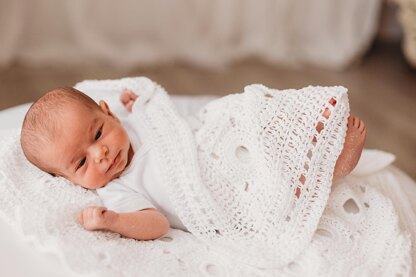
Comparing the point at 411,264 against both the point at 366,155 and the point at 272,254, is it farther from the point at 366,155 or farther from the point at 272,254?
the point at 366,155

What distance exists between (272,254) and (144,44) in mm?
2264

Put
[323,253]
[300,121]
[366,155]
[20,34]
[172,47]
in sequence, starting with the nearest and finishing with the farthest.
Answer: [323,253] → [300,121] → [366,155] → [20,34] → [172,47]

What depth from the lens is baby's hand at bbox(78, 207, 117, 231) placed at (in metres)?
1.09

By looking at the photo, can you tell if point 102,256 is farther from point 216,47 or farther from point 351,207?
point 216,47

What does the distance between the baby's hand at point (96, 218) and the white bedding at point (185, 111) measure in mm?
85

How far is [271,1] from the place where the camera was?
3279 millimetres

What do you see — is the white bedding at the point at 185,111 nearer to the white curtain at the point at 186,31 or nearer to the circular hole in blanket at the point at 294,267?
the circular hole in blanket at the point at 294,267

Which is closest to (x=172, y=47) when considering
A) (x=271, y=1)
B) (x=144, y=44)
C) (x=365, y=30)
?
(x=144, y=44)

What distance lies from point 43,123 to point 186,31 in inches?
85.7

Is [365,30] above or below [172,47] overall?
above

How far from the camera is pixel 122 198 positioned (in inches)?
47.0

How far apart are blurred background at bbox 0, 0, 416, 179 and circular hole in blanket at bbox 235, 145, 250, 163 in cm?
155

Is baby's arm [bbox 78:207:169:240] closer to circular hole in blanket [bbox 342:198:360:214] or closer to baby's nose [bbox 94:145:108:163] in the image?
baby's nose [bbox 94:145:108:163]

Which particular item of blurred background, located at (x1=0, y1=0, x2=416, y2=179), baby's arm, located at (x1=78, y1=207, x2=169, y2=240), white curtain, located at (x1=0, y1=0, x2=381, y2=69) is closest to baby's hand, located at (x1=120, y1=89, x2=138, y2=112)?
baby's arm, located at (x1=78, y1=207, x2=169, y2=240)
